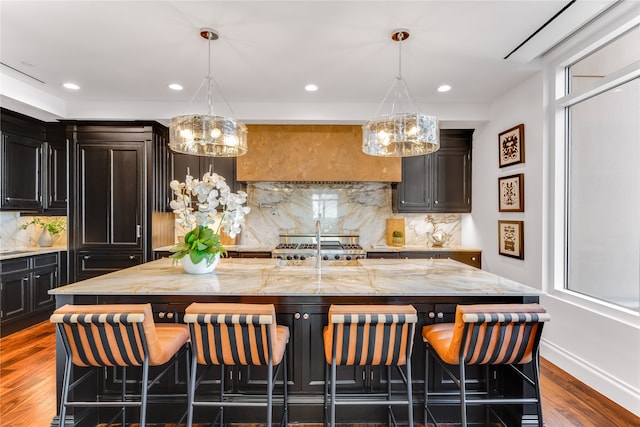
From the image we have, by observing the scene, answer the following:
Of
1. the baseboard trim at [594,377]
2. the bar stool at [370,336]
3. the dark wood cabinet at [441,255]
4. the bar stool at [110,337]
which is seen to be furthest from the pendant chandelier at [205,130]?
the baseboard trim at [594,377]

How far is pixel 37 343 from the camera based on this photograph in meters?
3.51

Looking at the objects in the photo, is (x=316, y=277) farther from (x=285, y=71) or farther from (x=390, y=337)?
(x=285, y=71)

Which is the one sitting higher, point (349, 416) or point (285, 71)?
point (285, 71)

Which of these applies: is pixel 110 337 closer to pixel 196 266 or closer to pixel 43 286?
pixel 196 266

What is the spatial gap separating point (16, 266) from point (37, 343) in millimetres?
916

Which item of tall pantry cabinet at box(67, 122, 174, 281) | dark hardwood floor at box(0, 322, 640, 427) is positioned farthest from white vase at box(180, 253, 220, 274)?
tall pantry cabinet at box(67, 122, 174, 281)

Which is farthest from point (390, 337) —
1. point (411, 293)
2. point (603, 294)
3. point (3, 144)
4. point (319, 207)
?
point (3, 144)

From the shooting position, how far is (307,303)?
6.76 ft

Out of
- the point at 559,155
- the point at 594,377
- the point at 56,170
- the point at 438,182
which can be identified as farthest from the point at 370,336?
the point at 56,170

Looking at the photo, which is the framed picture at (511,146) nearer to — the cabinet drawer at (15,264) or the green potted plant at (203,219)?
the green potted plant at (203,219)

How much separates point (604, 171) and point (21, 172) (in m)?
6.13

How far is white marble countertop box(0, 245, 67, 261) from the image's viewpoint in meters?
3.69

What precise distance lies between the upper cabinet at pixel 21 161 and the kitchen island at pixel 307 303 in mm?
2881

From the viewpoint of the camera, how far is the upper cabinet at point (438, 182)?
15.4 ft
